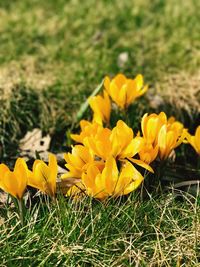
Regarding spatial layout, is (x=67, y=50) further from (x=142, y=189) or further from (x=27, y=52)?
(x=142, y=189)

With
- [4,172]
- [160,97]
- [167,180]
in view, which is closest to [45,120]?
[160,97]

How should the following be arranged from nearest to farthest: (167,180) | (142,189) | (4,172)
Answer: (4,172)
(142,189)
(167,180)

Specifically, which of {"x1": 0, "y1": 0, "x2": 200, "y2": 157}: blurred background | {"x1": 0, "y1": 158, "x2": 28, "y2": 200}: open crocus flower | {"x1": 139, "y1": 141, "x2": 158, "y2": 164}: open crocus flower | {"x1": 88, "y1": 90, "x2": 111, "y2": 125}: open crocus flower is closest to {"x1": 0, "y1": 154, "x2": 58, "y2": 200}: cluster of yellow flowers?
{"x1": 0, "y1": 158, "x2": 28, "y2": 200}: open crocus flower

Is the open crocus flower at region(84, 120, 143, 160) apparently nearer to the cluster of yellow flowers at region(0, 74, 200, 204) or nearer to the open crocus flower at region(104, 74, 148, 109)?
the cluster of yellow flowers at region(0, 74, 200, 204)

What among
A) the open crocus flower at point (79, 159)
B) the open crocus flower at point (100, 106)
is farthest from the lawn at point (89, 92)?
the open crocus flower at point (100, 106)

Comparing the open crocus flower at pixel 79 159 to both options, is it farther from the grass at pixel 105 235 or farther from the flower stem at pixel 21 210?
the flower stem at pixel 21 210

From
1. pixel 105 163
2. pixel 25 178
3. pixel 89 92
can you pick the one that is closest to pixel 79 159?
pixel 105 163
